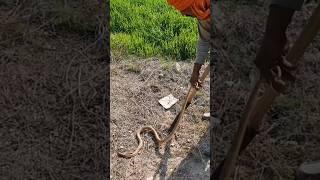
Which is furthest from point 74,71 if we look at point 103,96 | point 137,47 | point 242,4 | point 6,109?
point 242,4

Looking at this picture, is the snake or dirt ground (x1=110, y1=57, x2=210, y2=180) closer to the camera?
dirt ground (x1=110, y1=57, x2=210, y2=180)

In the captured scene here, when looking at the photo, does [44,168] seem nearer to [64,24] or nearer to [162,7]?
[64,24]

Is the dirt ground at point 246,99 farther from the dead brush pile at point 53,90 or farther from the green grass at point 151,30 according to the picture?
the dead brush pile at point 53,90

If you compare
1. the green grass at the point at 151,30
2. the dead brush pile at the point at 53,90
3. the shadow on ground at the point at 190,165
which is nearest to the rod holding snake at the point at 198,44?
the shadow on ground at the point at 190,165

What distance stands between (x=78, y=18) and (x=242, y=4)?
951 mm

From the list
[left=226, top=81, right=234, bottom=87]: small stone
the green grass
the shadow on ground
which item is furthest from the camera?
the green grass

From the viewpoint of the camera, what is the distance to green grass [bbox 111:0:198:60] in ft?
11.0

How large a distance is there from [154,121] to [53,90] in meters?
0.52

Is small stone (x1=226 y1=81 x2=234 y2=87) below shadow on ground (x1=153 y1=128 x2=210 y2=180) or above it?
above

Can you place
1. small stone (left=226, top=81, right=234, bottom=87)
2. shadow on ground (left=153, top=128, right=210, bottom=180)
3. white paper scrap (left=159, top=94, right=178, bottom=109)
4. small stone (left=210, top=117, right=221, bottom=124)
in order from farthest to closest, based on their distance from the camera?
white paper scrap (left=159, top=94, right=178, bottom=109), small stone (left=226, top=81, right=234, bottom=87), small stone (left=210, top=117, right=221, bottom=124), shadow on ground (left=153, top=128, right=210, bottom=180)

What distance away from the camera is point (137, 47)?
11.1 ft

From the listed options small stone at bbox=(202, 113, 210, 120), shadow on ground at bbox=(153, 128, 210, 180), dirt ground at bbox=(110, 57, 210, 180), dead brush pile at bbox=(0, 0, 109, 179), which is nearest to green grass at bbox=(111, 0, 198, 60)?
dirt ground at bbox=(110, 57, 210, 180)

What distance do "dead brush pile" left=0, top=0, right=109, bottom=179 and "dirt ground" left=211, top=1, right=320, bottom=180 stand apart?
0.57 metres

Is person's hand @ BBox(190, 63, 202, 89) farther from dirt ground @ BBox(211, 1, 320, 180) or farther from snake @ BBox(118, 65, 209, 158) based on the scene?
dirt ground @ BBox(211, 1, 320, 180)
